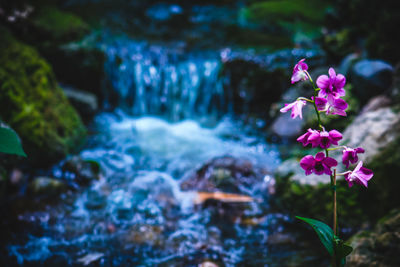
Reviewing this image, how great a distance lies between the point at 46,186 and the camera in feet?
12.3

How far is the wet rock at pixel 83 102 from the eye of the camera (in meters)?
6.20

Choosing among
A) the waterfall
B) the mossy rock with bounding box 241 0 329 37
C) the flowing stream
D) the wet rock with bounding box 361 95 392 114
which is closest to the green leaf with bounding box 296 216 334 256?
the flowing stream

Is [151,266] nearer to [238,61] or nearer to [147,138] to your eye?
[147,138]

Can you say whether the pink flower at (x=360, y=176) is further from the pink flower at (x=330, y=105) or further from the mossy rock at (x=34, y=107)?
the mossy rock at (x=34, y=107)

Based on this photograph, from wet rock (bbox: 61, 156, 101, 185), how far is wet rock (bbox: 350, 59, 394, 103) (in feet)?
14.2

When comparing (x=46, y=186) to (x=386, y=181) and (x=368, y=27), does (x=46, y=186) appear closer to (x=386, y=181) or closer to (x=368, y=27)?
(x=386, y=181)

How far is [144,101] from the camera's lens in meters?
6.93

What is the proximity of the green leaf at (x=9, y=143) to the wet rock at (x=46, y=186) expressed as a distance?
7.22 ft

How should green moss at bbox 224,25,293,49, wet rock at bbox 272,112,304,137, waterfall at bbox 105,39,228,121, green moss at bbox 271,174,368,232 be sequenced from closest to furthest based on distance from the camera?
1. green moss at bbox 271,174,368,232
2. wet rock at bbox 272,112,304,137
3. waterfall at bbox 105,39,228,121
4. green moss at bbox 224,25,293,49

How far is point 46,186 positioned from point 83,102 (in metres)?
2.90

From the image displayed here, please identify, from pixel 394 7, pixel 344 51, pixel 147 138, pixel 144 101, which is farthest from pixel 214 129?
pixel 394 7

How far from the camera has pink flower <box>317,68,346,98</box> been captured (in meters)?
1.34

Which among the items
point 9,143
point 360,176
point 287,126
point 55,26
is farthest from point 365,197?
point 55,26

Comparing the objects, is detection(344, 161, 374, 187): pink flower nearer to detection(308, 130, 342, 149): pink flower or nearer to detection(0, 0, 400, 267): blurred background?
detection(308, 130, 342, 149): pink flower
